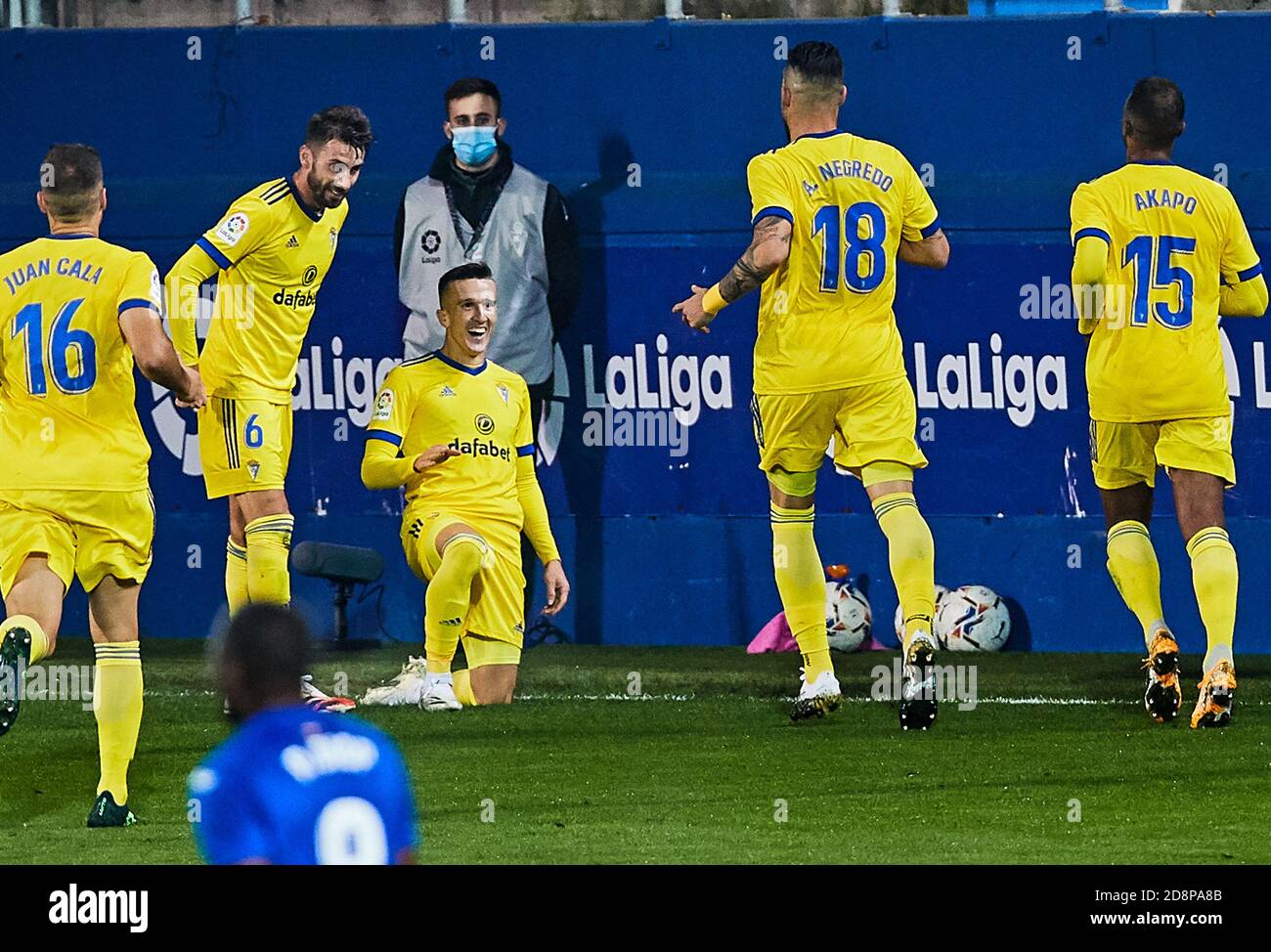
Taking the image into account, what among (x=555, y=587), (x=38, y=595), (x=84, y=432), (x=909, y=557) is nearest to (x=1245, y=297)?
(x=909, y=557)

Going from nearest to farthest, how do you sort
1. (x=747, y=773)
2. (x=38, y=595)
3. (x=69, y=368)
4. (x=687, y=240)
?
1. (x=38, y=595)
2. (x=69, y=368)
3. (x=747, y=773)
4. (x=687, y=240)

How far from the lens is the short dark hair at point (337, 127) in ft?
30.6

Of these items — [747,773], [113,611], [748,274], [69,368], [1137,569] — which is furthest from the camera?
[1137,569]

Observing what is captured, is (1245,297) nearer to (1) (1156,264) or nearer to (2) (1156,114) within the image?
(1) (1156,264)

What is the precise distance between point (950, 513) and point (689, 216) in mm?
1918

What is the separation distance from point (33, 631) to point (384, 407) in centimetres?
305

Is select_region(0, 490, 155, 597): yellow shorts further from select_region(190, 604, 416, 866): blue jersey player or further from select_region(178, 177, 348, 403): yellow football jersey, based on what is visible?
select_region(190, 604, 416, 866): blue jersey player

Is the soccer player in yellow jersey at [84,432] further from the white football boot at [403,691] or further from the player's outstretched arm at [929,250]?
the player's outstretched arm at [929,250]

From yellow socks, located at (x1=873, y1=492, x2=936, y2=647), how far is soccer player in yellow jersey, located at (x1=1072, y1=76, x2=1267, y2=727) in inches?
31.5

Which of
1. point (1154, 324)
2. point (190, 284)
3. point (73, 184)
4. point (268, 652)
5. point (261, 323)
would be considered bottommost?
point (268, 652)

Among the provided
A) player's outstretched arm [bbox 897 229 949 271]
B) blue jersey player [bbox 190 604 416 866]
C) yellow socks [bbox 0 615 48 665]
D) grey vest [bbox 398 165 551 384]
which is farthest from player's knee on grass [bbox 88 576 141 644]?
grey vest [bbox 398 165 551 384]

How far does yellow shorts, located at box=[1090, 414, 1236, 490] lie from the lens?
28.0 feet

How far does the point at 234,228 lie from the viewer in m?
9.32

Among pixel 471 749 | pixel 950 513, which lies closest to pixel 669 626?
pixel 950 513
